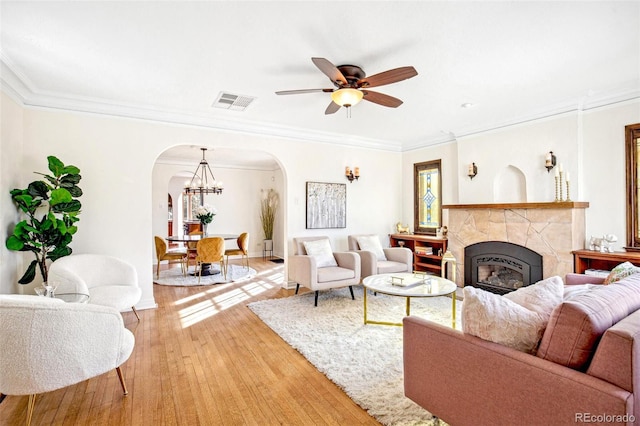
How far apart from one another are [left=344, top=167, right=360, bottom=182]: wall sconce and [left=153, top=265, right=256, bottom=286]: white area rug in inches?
106

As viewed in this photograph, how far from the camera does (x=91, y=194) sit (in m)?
3.86

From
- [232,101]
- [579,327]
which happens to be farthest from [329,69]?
[579,327]

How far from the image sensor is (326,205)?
554 cm

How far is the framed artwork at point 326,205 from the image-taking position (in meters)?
5.41

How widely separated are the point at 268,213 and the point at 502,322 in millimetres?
7825

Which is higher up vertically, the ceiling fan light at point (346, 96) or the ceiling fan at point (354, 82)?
the ceiling fan at point (354, 82)

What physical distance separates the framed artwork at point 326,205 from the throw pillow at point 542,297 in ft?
12.4

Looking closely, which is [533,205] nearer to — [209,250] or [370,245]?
[370,245]

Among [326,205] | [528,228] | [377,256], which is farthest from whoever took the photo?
[326,205]

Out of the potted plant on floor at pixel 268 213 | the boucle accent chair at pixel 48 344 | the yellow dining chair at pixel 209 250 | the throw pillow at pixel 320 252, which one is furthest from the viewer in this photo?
the potted plant on floor at pixel 268 213

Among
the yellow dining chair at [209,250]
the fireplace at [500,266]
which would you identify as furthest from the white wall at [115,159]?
the fireplace at [500,266]

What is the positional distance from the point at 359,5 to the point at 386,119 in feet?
8.82

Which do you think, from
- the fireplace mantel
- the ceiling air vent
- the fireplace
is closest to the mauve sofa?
the fireplace mantel

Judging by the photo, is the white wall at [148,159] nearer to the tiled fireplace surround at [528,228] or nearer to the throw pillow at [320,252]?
the tiled fireplace surround at [528,228]
